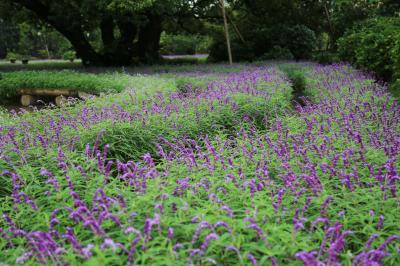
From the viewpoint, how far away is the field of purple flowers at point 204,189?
7.74 ft

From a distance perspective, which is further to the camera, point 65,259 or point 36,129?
point 36,129

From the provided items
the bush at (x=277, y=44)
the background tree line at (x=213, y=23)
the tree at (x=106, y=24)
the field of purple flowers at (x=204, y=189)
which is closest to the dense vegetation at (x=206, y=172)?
the field of purple flowers at (x=204, y=189)

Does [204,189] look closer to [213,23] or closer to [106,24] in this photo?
[106,24]

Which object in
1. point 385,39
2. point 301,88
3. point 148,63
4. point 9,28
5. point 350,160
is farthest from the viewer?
point 9,28

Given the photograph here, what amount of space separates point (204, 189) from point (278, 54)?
66.1 ft

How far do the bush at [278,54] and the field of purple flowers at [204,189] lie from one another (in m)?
14.7

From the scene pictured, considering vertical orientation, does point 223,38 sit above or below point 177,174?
above

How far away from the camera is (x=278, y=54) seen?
883 inches

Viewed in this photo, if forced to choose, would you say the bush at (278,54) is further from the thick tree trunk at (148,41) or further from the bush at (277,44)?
the thick tree trunk at (148,41)

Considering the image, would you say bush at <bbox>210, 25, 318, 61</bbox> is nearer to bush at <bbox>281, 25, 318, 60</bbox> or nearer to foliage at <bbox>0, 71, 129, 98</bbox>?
bush at <bbox>281, 25, 318, 60</bbox>

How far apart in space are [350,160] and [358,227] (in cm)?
Answer: 91

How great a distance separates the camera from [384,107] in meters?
5.98

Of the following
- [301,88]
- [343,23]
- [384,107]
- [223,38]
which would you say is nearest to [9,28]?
[223,38]

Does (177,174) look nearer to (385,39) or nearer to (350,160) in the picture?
(350,160)
